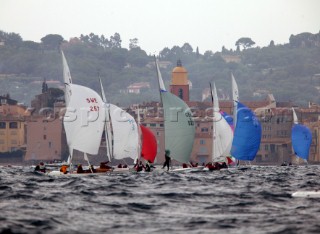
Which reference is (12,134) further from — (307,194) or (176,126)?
(307,194)

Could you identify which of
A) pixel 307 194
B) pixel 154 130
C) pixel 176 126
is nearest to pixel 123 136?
pixel 176 126

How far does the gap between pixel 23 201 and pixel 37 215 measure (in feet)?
13.1

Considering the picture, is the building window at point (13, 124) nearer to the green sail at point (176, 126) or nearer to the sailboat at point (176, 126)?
the sailboat at point (176, 126)

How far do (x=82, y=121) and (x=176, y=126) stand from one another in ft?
16.1

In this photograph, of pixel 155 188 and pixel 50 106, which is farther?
pixel 50 106

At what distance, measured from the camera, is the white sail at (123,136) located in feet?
176

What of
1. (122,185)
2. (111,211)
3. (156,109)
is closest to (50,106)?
(156,109)

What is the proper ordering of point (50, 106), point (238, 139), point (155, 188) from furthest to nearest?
point (50, 106) → point (238, 139) → point (155, 188)

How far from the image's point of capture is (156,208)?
28.5 m

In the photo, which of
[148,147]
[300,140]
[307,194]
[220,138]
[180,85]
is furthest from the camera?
[180,85]

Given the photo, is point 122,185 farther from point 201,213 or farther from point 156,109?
point 156,109

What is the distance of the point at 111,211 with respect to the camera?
27.6 m

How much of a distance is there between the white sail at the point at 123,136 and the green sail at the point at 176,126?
16.3 feet

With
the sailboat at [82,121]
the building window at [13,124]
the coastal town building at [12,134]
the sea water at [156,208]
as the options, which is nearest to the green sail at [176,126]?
the sailboat at [82,121]
